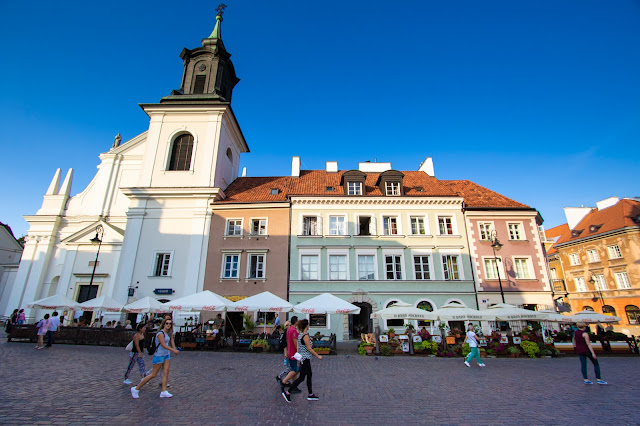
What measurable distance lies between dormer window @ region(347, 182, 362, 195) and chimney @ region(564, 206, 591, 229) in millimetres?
37546

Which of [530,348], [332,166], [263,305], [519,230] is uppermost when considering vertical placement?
[332,166]

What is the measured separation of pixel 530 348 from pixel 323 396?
46.1ft

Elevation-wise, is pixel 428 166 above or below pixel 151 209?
above

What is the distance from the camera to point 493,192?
29031 millimetres

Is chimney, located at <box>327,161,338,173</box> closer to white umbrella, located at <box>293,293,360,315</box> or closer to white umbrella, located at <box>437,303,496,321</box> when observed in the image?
white umbrella, located at <box>293,293,360,315</box>

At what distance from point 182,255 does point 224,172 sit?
355 inches

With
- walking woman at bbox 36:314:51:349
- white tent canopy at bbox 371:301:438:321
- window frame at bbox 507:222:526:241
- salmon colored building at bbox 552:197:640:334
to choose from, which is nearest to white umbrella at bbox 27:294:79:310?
walking woman at bbox 36:314:51:349

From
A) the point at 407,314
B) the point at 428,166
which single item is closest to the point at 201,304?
the point at 407,314

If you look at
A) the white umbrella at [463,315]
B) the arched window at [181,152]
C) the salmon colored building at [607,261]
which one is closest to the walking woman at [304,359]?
the white umbrella at [463,315]

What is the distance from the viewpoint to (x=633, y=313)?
33.4 metres

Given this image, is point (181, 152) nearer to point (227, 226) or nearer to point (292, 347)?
point (227, 226)

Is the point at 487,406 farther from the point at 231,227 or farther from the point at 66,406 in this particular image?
the point at 231,227

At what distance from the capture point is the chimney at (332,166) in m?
32.5

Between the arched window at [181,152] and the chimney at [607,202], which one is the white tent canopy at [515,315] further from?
the chimney at [607,202]
